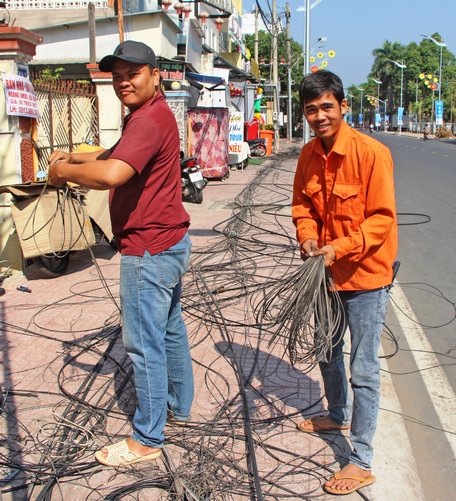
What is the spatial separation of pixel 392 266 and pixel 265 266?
4.50 m

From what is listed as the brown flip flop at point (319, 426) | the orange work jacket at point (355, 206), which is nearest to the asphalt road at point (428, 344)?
the brown flip flop at point (319, 426)

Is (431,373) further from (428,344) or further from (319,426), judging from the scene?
(319,426)

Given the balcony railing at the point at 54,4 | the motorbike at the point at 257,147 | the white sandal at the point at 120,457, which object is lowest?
the white sandal at the point at 120,457

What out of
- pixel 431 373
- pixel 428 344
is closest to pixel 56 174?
pixel 431 373

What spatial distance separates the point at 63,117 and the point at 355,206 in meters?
7.81

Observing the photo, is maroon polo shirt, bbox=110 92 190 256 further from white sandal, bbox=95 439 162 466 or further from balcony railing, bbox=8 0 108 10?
balcony railing, bbox=8 0 108 10

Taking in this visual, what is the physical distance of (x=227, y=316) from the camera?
592 centimetres

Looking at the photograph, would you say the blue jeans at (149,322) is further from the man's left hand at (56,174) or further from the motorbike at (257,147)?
the motorbike at (257,147)

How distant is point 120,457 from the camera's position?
11.0 ft

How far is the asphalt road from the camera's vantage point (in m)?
3.63

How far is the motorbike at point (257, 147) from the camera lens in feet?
87.8

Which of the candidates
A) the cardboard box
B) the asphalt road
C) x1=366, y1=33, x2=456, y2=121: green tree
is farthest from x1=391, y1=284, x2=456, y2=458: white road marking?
x1=366, y1=33, x2=456, y2=121: green tree

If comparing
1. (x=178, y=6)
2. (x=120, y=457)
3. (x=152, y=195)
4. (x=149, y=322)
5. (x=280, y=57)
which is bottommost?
(x=120, y=457)

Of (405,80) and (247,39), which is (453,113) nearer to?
(405,80)
